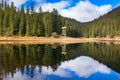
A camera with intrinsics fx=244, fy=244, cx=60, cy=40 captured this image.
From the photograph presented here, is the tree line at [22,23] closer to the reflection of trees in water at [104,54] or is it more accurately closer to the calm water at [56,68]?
the reflection of trees in water at [104,54]

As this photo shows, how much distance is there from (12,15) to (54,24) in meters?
33.0

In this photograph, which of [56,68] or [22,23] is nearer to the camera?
[56,68]

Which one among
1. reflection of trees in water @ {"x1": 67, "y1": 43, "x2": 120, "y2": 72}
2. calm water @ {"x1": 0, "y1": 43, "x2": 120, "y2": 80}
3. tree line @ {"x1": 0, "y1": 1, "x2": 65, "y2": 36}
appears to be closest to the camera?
calm water @ {"x1": 0, "y1": 43, "x2": 120, "y2": 80}

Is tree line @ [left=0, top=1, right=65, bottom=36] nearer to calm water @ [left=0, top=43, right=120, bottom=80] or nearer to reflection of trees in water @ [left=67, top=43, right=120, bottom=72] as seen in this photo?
reflection of trees in water @ [left=67, top=43, right=120, bottom=72]

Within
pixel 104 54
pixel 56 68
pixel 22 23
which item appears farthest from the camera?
pixel 22 23

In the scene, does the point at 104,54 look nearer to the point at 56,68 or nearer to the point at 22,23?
the point at 56,68

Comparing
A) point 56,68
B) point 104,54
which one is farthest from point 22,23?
point 56,68

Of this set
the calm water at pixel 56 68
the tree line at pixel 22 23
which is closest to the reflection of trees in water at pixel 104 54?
the calm water at pixel 56 68

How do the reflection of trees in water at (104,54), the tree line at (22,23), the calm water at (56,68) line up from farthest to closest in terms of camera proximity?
the tree line at (22,23) < the reflection of trees in water at (104,54) < the calm water at (56,68)

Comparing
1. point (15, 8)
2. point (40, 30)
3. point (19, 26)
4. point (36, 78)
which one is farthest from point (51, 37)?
point (36, 78)

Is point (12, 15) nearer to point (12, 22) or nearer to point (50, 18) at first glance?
point (12, 22)

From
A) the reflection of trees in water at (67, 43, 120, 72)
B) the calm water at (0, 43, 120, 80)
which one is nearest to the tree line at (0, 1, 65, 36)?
the reflection of trees in water at (67, 43, 120, 72)

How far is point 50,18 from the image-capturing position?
498ft

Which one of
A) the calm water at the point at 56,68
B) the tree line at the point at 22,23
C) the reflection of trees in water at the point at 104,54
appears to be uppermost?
the tree line at the point at 22,23
